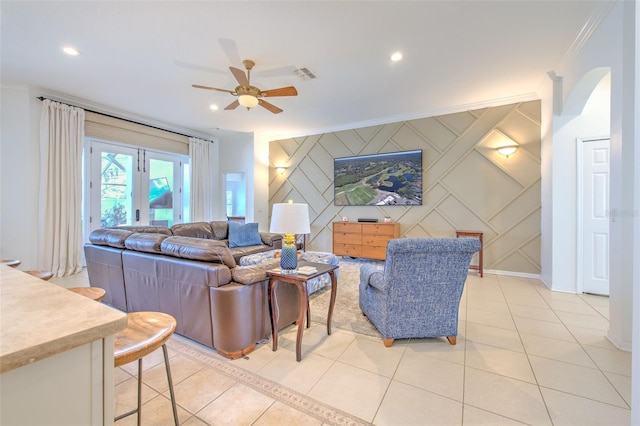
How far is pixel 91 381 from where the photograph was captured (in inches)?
26.3

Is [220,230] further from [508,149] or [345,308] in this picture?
[508,149]

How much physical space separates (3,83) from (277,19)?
441 cm

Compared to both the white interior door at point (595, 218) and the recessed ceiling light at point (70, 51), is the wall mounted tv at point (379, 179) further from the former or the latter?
the recessed ceiling light at point (70, 51)

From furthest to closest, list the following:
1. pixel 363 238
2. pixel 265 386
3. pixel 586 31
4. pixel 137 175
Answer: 1. pixel 137 175
2. pixel 363 238
3. pixel 586 31
4. pixel 265 386

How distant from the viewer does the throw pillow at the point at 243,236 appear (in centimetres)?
468

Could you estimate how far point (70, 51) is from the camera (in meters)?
3.12

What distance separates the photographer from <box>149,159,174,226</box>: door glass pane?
5.93 m

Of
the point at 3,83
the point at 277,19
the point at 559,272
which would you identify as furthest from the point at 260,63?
the point at 559,272

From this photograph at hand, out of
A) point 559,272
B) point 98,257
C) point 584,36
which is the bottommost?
point 559,272

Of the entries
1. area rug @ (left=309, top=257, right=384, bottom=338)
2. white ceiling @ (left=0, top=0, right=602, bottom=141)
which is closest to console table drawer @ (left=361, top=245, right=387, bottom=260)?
area rug @ (left=309, top=257, right=384, bottom=338)

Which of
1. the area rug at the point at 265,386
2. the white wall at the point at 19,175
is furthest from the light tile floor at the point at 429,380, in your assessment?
the white wall at the point at 19,175

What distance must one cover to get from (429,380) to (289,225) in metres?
1.48

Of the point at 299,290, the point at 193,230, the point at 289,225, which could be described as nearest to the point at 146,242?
the point at 289,225

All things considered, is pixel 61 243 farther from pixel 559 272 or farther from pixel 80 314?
pixel 559 272
